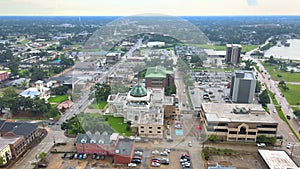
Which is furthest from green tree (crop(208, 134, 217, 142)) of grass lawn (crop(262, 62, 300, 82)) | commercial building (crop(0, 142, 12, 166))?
grass lawn (crop(262, 62, 300, 82))

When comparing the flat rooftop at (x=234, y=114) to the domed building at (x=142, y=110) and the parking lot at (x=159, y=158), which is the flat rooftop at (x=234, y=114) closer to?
the domed building at (x=142, y=110)

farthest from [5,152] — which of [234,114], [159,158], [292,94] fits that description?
[292,94]

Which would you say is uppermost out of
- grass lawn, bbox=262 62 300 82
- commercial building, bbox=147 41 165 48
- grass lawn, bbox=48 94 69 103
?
commercial building, bbox=147 41 165 48

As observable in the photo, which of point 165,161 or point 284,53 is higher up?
point 284,53

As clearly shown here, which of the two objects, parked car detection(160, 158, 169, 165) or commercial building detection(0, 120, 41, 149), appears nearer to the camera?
parked car detection(160, 158, 169, 165)

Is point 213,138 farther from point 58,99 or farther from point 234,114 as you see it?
point 58,99

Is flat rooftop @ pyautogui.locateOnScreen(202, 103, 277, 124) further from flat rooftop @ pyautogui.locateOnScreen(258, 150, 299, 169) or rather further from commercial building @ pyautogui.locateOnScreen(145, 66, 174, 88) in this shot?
commercial building @ pyautogui.locateOnScreen(145, 66, 174, 88)

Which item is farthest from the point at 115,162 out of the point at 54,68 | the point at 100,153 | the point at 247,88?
the point at 54,68
